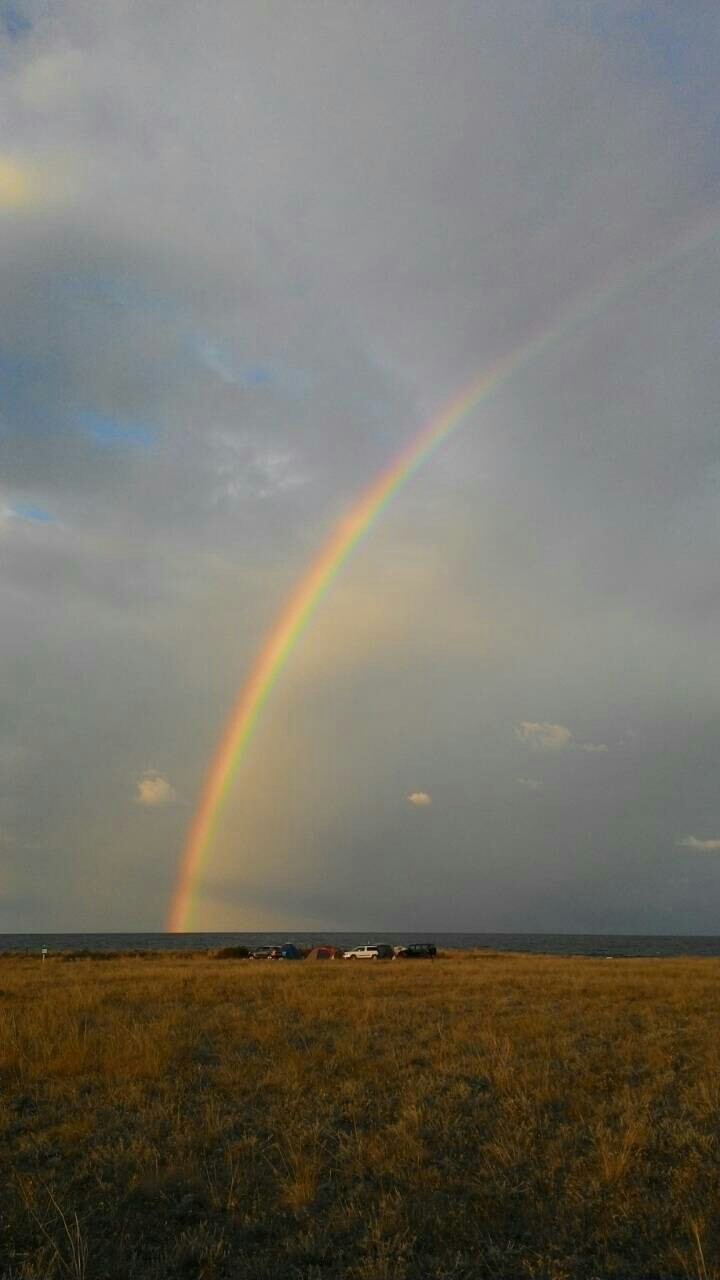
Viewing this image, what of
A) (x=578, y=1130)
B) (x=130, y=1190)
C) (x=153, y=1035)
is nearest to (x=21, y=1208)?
(x=130, y=1190)

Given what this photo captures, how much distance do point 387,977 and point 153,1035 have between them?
17329mm

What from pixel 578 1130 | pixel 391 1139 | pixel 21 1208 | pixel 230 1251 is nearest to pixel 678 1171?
pixel 578 1130

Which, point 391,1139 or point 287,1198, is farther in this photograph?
point 391,1139

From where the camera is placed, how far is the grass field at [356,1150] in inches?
231

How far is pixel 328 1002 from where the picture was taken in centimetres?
1966

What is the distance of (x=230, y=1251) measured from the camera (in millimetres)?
5945

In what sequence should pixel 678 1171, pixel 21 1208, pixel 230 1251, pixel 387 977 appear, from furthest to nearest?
1. pixel 387 977
2. pixel 678 1171
3. pixel 21 1208
4. pixel 230 1251

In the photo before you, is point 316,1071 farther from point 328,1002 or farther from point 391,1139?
point 328,1002

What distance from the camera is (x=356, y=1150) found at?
7.90 meters

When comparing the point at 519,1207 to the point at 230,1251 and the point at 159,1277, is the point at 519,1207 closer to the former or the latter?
the point at 230,1251

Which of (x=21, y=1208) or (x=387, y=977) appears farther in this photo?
(x=387, y=977)

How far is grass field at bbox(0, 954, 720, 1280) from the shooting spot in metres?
5.87

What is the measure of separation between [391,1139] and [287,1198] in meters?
1.78

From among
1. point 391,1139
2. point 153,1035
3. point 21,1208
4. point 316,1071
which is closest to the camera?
Answer: point 21,1208
